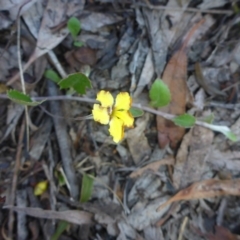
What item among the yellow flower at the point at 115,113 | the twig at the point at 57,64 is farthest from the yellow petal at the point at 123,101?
the twig at the point at 57,64

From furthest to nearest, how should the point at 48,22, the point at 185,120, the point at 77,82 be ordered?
1. the point at 48,22
2. the point at 185,120
3. the point at 77,82

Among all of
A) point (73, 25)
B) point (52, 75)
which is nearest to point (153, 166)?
point (52, 75)

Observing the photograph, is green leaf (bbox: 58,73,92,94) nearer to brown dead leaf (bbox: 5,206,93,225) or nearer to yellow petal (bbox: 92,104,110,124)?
yellow petal (bbox: 92,104,110,124)

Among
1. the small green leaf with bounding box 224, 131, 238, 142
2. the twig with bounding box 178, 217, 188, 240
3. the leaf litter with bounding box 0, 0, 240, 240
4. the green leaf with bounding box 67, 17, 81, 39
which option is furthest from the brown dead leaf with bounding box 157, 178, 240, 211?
the green leaf with bounding box 67, 17, 81, 39

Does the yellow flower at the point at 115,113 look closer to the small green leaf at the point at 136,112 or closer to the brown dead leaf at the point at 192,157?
the small green leaf at the point at 136,112

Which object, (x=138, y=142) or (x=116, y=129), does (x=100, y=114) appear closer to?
(x=116, y=129)

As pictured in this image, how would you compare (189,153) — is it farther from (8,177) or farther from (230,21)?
(8,177)
